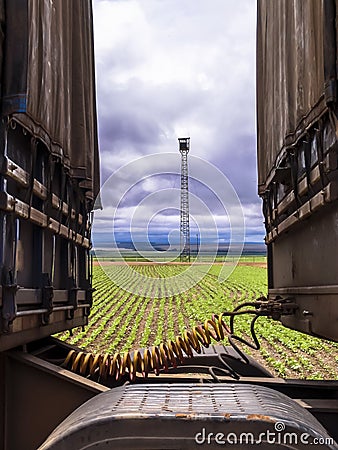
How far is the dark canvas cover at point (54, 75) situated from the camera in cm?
271

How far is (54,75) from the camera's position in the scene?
363cm

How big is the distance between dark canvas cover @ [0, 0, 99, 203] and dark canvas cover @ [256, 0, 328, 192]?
135 centimetres

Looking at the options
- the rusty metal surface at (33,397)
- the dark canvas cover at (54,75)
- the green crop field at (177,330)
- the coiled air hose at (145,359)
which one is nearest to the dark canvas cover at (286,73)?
the coiled air hose at (145,359)

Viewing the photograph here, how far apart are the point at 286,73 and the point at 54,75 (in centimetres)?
140

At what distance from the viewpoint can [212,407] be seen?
89.8 inches

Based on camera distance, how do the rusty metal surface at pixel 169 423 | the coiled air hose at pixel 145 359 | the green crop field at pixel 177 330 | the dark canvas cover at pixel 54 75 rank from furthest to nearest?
the green crop field at pixel 177 330 < the coiled air hose at pixel 145 359 < the dark canvas cover at pixel 54 75 < the rusty metal surface at pixel 169 423

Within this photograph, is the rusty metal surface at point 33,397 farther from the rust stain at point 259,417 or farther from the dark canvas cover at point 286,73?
the dark canvas cover at point 286,73

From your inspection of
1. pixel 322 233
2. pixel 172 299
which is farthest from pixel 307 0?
pixel 172 299

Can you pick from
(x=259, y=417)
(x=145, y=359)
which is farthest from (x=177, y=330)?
(x=259, y=417)

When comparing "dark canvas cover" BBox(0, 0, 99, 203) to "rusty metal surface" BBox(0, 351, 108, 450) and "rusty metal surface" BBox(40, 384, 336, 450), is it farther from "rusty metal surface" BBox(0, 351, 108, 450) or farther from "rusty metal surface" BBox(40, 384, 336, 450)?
"rusty metal surface" BBox(40, 384, 336, 450)

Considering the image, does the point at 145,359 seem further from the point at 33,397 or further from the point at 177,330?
the point at 177,330

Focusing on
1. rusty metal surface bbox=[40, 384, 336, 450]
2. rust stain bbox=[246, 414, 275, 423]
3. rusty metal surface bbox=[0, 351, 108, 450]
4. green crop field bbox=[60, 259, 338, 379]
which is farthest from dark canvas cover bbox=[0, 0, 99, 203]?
green crop field bbox=[60, 259, 338, 379]

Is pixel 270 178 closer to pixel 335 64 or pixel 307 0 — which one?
pixel 307 0

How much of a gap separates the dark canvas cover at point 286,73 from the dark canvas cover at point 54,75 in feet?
4.42
